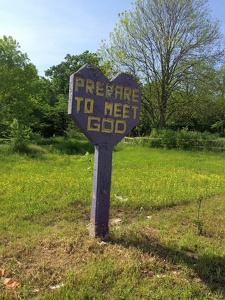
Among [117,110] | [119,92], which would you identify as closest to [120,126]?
[117,110]

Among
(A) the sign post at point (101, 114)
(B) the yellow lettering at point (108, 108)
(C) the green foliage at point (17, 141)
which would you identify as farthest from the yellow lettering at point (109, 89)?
(C) the green foliage at point (17, 141)

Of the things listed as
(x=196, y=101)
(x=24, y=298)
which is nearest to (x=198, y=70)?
(x=196, y=101)

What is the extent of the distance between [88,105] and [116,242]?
1.89 m

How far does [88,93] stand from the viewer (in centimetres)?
359

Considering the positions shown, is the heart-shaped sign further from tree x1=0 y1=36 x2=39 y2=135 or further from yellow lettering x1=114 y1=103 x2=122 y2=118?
tree x1=0 y1=36 x2=39 y2=135

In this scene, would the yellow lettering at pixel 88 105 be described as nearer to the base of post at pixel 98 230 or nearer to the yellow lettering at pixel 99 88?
the yellow lettering at pixel 99 88

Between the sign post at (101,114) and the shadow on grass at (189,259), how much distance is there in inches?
16.7

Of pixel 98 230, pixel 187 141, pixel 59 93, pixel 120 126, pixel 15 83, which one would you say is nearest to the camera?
pixel 98 230

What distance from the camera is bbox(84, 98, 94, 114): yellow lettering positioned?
3584mm

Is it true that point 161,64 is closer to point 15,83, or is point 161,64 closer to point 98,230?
point 15,83

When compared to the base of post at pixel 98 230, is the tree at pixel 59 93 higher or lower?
higher

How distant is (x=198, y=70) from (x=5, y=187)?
711 inches

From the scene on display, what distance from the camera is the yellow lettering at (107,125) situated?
3782mm

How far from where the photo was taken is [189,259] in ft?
11.2
